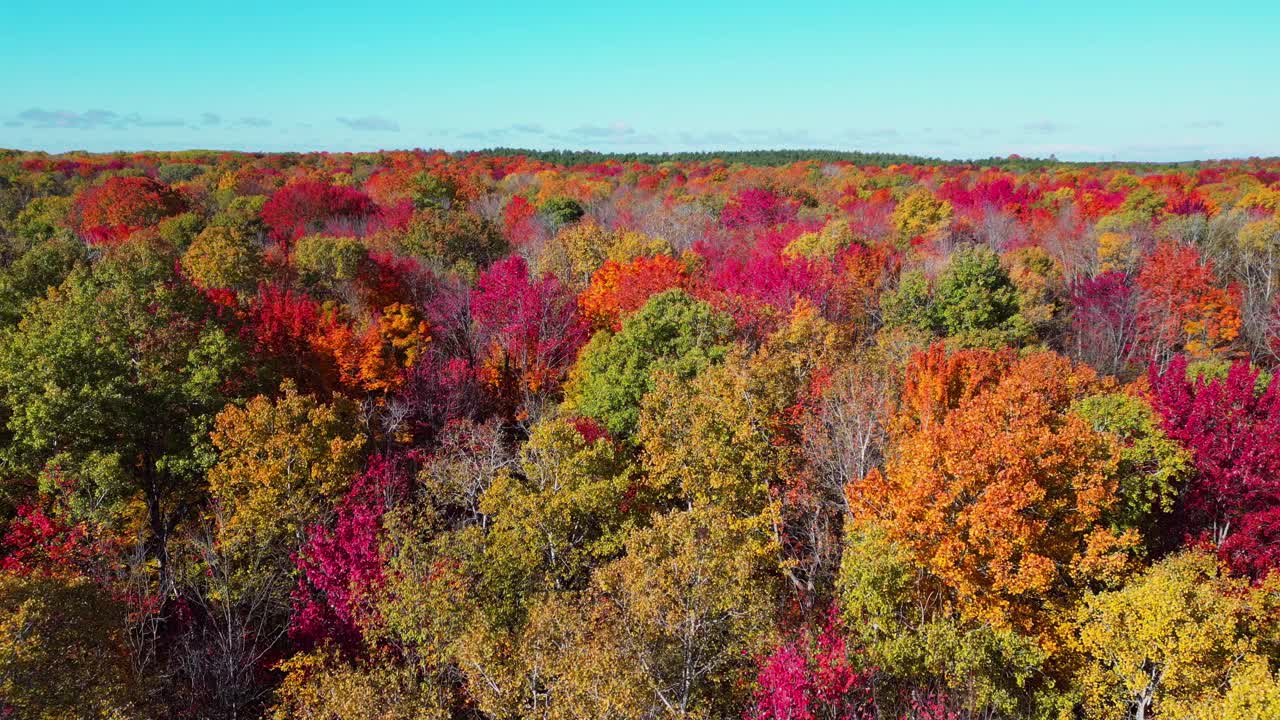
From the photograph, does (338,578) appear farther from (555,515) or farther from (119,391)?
(119,391)

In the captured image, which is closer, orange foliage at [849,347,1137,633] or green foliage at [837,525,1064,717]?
green foliage at [837,525,1064,717]

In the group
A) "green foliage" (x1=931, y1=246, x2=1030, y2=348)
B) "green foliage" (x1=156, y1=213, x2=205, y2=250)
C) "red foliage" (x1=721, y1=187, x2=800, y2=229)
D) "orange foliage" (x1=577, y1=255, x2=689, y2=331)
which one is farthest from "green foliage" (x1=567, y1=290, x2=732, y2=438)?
"red foliage" (x1=721, y1=187, x2=800, y2=229)

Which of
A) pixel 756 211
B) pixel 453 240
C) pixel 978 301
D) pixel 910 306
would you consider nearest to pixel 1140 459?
pixel 978 301

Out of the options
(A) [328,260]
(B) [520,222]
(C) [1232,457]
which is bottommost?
(C) [1232,457]

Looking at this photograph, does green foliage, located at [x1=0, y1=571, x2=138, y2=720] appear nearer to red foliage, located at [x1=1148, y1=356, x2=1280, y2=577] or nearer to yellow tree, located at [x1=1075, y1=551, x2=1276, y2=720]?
yellow tree, located at [x1=1075, y1=551, x2=1276, y2=720]

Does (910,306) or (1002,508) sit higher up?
(910,306)

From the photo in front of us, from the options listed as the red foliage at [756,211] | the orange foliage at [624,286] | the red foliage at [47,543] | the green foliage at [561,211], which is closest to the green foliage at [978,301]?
the orange foliage at [624,286]

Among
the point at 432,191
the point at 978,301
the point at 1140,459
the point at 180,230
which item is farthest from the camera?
the point at 432,191
